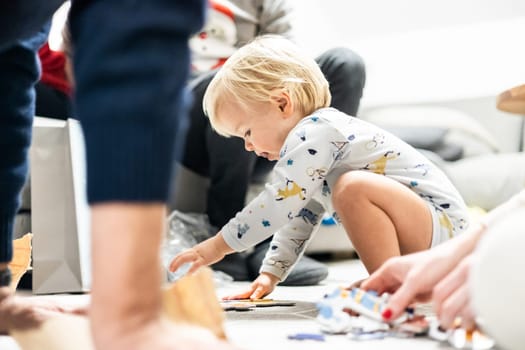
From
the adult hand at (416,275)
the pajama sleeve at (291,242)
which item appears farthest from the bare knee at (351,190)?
the adult hand at (416,275)

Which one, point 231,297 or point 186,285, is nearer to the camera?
point 186,285

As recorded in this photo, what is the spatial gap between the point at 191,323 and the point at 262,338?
0.84ft

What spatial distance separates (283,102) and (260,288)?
12.8 inches

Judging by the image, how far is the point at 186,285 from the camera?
0.58 metres

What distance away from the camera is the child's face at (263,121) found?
1.22 meters

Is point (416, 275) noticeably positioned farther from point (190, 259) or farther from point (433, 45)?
point (433, 45)

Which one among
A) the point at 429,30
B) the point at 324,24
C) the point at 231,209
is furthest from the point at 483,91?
the point at 231,209

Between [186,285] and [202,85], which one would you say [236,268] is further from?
[186,285]

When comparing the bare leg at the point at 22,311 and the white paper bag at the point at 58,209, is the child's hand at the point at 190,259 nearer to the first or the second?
the bare leg at the point at 22,311

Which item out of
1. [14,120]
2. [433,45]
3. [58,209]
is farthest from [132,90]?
[433,45]

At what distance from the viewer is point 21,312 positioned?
0.70 meters

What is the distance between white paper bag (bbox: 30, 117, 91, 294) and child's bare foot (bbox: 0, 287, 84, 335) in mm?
746

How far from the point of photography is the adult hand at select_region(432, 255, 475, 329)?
2.01 feet

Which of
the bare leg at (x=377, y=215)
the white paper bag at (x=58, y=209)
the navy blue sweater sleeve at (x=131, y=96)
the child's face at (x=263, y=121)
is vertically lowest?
the white paper bag at (x=58, y=209)
